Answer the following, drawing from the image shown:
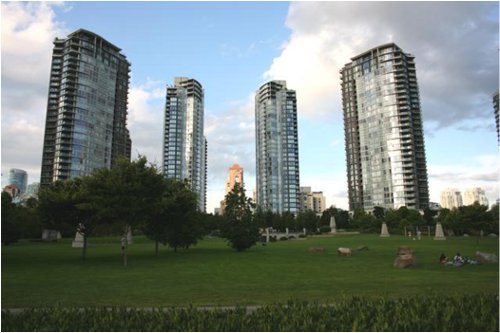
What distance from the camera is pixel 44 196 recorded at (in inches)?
1242

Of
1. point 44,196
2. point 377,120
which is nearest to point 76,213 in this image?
point 44,196

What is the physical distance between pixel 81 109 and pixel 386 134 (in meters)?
113

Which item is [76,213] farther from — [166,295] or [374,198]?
[374,198]

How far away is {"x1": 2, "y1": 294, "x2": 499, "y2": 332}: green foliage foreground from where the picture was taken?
816cm

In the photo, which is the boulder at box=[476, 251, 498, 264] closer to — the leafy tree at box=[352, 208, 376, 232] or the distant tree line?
the distant tree line

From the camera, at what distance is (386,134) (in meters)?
160

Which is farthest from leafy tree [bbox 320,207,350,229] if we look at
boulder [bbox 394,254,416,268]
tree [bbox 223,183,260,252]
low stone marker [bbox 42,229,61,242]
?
boulder [bbox 394,254,416,268]

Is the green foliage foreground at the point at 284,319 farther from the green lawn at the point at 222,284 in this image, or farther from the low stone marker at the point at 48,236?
the low stone marker at the point at 48,236

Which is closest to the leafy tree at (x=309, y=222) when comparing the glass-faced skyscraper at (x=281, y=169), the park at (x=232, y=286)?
the glass-faced skyscraper at (x=281, y=169)

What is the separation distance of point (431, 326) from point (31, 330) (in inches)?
321

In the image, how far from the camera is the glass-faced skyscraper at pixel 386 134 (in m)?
152

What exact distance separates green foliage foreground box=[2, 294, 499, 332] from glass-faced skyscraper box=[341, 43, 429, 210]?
150m

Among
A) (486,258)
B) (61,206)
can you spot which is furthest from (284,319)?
(61,206)

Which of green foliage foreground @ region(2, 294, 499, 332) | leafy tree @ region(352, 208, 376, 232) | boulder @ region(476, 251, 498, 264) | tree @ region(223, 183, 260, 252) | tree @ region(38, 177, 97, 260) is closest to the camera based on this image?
green foliage foreground @ region(2, 294, 499, 332)
